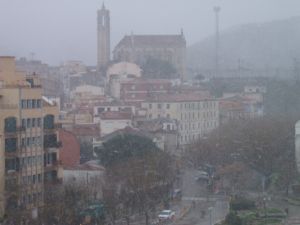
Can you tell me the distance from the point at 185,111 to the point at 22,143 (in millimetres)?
11031

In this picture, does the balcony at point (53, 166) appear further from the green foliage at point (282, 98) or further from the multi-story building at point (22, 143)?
the green foliage at point (282, 98)

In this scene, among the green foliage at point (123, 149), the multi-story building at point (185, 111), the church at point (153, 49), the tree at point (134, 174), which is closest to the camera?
the tree at point (134, 174)

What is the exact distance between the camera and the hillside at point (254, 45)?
5653 centimetres

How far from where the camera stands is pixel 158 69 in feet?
95.3

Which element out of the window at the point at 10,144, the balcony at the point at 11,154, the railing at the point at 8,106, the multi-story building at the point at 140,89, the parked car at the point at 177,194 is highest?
the multi-story building at the point at 140,89

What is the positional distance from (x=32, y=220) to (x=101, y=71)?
20.8 meters

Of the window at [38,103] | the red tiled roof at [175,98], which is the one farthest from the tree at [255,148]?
the window at [38,103]

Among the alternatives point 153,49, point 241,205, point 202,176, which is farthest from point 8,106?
point 153,49

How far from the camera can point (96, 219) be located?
32.0 feet

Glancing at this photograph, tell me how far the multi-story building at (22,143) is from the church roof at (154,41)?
75.1 feet

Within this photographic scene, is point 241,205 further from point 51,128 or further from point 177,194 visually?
point 51,128

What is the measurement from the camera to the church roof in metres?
33.3

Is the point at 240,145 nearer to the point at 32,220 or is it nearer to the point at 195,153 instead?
the point at 195,153

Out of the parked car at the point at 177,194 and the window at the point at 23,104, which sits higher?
the window at the point at 23,104
